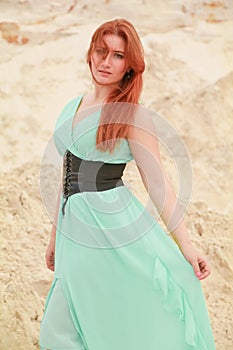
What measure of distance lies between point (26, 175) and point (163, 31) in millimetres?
1311

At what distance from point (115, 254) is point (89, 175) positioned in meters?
0.20

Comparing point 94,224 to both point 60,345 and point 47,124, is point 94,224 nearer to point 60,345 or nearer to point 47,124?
point 60,345

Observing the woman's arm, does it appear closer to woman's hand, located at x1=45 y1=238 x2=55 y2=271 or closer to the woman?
the woman

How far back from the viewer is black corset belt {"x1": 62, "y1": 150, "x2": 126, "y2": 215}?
1865 millimetres

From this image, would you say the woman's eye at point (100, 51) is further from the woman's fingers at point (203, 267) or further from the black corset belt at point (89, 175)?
the woman's fingers at point (203, 267)

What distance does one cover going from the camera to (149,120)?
180 cm

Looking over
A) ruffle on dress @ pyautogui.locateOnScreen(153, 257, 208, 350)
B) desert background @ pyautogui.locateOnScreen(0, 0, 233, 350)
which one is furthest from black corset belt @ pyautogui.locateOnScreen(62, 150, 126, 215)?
desert background @ pyautogui.locateOnScreen(0, 0, 233, 350)

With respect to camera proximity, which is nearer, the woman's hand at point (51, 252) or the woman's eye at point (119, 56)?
the woman's eye at point (119, 56)

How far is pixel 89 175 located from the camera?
187cm

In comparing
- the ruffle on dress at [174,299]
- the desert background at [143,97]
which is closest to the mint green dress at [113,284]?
the ruffle on dress at [174,299]

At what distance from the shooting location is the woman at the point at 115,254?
1822 mm

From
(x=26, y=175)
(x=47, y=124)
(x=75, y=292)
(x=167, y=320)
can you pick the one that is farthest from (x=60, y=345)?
(x=47, y=124)

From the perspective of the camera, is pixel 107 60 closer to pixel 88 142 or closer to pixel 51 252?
pixel 88 142

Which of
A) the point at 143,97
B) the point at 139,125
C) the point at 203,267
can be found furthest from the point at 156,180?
the point at 143,97
